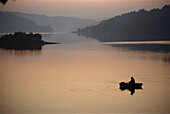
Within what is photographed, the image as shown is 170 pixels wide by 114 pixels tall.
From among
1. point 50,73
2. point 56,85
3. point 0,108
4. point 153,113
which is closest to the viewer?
point 153,113

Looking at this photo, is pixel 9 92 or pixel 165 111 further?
pixel 9 92

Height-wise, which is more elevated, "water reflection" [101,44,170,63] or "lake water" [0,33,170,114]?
"water reflection" [101,44,170,63]

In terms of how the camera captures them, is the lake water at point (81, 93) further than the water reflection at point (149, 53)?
No

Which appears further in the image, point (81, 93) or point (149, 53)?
point (149, 53)

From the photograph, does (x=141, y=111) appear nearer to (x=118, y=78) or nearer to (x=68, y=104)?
(x=68, y=104)

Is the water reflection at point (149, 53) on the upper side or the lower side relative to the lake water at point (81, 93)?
upper

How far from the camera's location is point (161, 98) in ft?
124

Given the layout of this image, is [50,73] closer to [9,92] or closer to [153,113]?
[9,92]

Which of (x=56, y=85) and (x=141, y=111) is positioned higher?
(x=56, y=85)

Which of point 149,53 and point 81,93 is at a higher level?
point 149,53

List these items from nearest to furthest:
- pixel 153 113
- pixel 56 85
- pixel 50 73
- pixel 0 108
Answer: pixel 153 113 → pixel 0 108 → pixel 56 85 → pixel 50 73

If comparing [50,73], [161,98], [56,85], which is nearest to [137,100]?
[161,98]

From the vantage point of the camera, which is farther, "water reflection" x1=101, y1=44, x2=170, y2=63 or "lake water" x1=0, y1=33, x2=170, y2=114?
"water reflection" x1=101, y1=44, x2=170, y2=63

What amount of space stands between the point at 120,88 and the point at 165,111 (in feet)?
39.2
